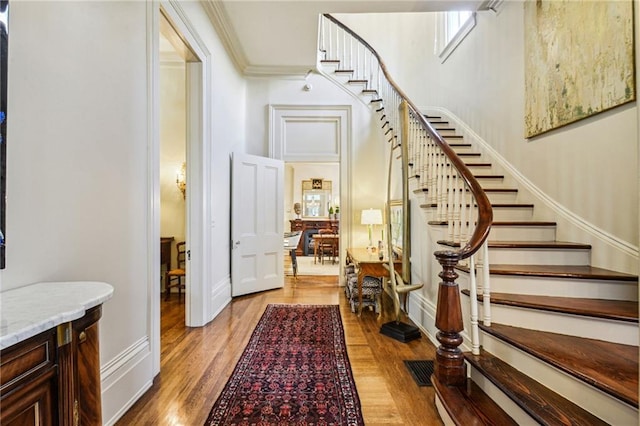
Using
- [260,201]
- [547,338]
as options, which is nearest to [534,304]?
[547,338]

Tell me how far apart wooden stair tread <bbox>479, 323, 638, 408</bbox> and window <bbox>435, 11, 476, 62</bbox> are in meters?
3.97

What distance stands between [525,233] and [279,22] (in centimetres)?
356

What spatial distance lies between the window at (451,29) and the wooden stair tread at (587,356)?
3.97 metres

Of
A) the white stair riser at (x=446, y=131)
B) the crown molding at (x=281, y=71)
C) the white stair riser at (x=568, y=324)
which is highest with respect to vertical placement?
the crown molding at (x=281, y=71)

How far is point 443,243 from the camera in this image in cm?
264

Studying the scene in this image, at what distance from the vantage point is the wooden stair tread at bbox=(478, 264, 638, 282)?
2001 mm

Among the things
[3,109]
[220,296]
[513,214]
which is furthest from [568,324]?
[220,296]

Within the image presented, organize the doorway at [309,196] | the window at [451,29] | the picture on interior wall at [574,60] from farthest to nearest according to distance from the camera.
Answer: the doorway at [309,196], the window at [451,29], the picture on interior wall at [574,60]

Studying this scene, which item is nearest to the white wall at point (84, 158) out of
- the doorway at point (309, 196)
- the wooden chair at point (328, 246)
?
the wooden chair at point (328, 246)

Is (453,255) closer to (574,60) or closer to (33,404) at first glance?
(33,404)

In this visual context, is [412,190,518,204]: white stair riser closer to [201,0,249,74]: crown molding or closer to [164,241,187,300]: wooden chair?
[201,0,249,74]: crown molding

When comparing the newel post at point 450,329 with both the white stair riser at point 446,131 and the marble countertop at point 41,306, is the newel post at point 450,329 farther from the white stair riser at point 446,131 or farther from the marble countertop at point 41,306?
the white stair riser at point 446,131

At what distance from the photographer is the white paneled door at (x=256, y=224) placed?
4312mm

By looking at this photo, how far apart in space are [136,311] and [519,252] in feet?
9.54
